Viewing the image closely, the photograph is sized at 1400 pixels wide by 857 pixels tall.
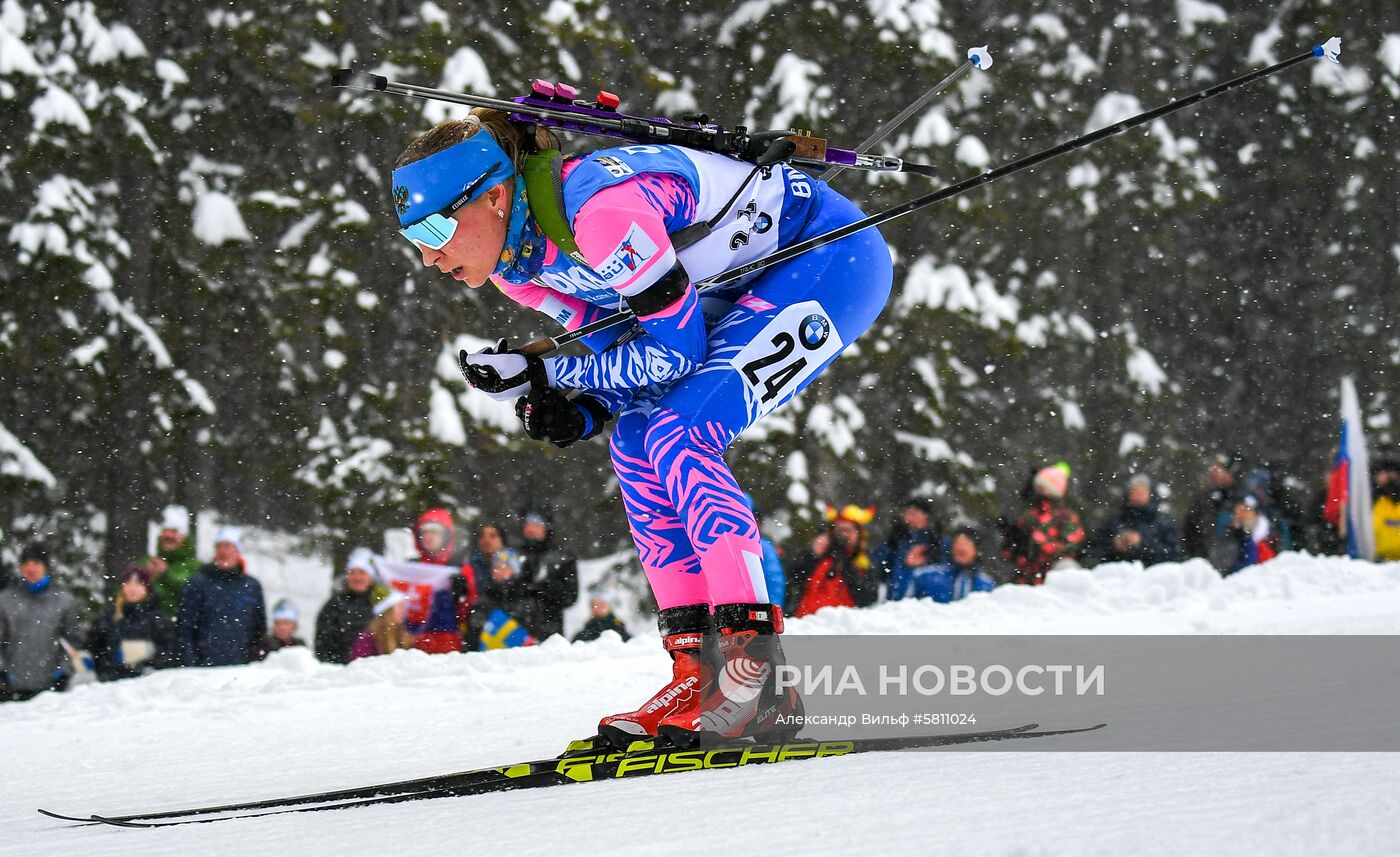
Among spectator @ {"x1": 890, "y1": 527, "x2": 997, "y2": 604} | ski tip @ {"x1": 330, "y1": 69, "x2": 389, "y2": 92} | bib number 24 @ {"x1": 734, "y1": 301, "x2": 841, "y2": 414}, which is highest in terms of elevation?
ski tip @ {"x1": 330, "y1": 69, "x2": 389, "y2": 92}

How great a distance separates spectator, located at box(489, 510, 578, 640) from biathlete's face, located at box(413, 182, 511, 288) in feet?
16.5

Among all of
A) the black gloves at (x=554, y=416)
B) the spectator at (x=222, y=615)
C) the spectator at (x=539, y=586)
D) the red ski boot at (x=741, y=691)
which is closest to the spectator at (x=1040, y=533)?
the spectator at (x=539, y=586)

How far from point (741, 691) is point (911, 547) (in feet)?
20.1

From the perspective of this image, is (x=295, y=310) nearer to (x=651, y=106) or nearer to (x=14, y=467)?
(x=14, y=467)

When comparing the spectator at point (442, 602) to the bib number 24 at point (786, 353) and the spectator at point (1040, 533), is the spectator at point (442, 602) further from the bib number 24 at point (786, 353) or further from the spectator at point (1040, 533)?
the bib number 24 at point (786, 353)

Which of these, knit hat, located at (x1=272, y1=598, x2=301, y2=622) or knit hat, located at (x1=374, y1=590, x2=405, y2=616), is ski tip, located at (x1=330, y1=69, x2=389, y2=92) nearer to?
knit hat, located at (x1=374, y1=590, x2=405, y2=616)

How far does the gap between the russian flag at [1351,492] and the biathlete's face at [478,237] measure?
859 centimetres

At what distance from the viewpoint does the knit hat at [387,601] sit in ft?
26.8

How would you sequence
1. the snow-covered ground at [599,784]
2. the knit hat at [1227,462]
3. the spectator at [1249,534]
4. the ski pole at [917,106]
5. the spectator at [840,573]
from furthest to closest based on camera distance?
the spectator at [1249,534]
the knit hat at [1227,462]
the spectator at [840,573]
the ski pole at [917,106]
the snow-covered ground at [599,784]

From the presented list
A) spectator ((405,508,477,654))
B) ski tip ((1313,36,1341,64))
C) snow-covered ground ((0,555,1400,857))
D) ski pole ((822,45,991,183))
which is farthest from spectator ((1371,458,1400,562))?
ski tip ((1313,36,1341,64))

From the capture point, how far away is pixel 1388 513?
988 centimetres

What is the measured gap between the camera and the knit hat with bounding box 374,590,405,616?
26.8 ft

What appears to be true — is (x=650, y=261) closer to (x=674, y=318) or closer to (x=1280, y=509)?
(x=674, y=318)

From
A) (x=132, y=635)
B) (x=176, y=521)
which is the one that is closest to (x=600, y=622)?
(x=132, y=635)
